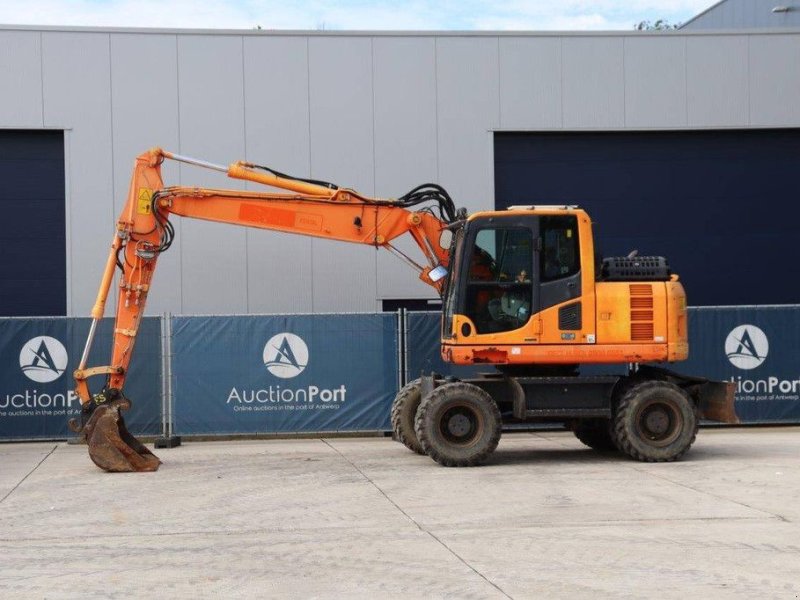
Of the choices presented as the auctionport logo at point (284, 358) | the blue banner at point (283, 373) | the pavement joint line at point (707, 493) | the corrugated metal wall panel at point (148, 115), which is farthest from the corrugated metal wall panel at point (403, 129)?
the pavement joint line at point (707, 493)

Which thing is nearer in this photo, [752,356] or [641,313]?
[641,313]

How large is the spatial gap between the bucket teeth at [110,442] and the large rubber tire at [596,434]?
624cm

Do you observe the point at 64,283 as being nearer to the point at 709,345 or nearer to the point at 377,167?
the point at 377,167

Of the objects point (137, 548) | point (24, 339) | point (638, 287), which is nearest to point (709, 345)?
point (638, 287)

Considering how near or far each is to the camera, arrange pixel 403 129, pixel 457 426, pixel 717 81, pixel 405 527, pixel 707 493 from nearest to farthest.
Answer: pixel 405 527 < pixel 707 493 < pixel 457 426 < pixel 403 129 < pixel 717 81

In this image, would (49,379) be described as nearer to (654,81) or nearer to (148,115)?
(148,115)

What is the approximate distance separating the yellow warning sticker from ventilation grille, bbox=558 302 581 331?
5944mm

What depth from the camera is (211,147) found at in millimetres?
22500

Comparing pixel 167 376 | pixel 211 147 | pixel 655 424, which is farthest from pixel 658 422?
pixel 211 147

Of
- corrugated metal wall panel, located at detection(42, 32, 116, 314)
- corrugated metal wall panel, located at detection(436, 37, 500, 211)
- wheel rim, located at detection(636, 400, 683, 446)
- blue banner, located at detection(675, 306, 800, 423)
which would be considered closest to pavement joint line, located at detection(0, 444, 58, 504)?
corrugated metal wall panel, located at detection(42, 32, 116, 314)

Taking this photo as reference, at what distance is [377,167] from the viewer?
22.8 metres

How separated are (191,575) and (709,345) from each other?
13.8 m

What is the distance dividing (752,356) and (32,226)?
13.7 m

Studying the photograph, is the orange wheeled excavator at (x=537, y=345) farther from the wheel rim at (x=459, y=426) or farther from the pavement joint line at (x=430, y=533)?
the pavement joint line at (x=430, y=533)
